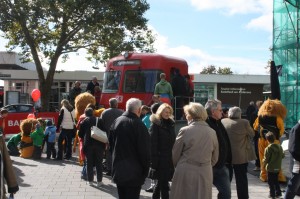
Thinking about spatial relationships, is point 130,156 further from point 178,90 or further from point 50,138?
point 178,90

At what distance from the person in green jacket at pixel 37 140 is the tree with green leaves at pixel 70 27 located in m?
12.2

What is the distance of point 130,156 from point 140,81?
413 inches

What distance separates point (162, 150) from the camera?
7469mm

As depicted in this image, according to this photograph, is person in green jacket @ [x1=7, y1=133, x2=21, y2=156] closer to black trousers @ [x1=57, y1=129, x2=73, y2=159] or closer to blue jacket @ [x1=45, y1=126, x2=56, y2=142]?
blue jacket @ [x1=45, y1=126, x2=56, y2=142]

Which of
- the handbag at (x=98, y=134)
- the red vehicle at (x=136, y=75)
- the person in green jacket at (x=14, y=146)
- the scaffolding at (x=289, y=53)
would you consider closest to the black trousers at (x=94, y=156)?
the handbag at (x=98, y=134)

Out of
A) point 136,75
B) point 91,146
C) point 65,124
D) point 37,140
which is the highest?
point 136,75

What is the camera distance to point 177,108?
49.8ft

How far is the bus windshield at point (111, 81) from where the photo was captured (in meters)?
17.1

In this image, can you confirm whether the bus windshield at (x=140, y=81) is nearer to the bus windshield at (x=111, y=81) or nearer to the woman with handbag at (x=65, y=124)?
the bus windshield at (x=111, y=81)

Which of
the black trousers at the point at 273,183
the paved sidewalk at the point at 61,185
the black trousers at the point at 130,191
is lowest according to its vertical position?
the paved sidewalk at the point at 61,185

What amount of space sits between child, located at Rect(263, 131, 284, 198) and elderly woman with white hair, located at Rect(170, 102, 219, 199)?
11.0 feet

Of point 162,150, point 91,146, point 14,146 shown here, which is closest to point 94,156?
point 91,146

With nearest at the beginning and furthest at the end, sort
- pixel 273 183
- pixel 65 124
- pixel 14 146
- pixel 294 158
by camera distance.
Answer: pixel 294 158
pixel 273 183
pixel 65 124
pixel 14 146

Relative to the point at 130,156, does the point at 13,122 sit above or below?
below
